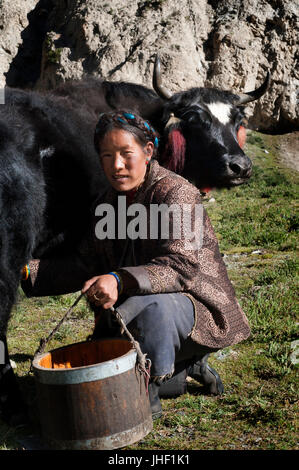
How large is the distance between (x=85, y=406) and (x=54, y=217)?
4.31 ft

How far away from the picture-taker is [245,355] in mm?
3047

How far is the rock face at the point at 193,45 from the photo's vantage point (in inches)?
505

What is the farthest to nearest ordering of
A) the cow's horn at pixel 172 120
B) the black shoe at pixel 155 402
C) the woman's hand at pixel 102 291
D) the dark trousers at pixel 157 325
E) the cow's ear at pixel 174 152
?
1. the cow's horn at pixel 172 120
2. the cow's ear at pixel 174 152
3. the black shoe at pixel 155 402
4. the dark trousers at pixel 157 325
5. the woman's hand at pixel 102 291

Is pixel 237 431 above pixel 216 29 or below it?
below

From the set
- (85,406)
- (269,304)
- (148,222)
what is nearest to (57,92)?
(148,222)

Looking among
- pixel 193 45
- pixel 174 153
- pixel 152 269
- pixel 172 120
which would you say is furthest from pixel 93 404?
pixel 193 45

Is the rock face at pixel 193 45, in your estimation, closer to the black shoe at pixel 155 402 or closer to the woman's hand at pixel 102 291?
the black shoe at pixel 155 402

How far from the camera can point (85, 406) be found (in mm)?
1871

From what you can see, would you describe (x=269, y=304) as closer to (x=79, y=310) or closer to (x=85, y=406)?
(x=79, y=310)

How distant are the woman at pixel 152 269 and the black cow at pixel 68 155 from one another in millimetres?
273

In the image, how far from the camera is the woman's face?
2.35 m

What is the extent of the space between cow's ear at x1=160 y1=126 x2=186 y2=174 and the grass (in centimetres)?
113

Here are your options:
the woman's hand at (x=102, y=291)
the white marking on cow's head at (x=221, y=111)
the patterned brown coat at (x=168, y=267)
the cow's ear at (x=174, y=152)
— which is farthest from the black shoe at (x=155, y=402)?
the white marking on cow's head at (x=221, y=111)

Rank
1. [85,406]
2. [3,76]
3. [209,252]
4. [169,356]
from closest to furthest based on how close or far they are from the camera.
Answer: [85,406]
[169,356]
[209,252]
[3,76]
